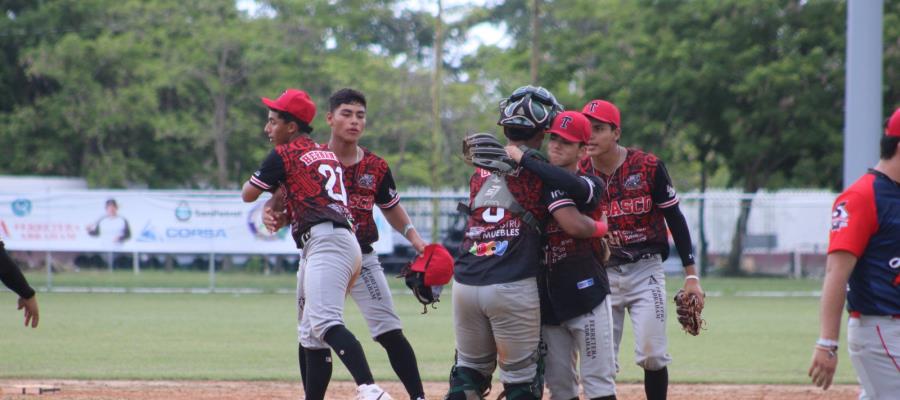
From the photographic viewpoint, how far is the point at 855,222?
15.4ft

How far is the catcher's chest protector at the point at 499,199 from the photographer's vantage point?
571cm

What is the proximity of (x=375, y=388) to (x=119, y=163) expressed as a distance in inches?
1318

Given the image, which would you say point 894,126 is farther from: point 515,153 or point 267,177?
point 267,177

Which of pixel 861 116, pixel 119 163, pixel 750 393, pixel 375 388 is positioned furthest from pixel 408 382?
pixel 119 163

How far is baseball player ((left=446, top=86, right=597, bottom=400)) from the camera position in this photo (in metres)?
5.66

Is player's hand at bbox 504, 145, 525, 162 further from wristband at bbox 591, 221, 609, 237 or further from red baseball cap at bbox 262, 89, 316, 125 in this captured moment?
red baseball cap at bbox 262, 89, 316, 125

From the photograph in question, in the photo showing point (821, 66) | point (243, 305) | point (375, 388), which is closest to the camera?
point (375, 388)

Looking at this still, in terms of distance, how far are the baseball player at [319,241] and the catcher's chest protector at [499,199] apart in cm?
137

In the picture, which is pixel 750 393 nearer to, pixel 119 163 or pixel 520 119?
pixel 520 119

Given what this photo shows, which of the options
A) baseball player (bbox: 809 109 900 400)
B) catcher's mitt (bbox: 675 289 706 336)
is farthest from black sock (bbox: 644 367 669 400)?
baseball player (bbox: 809 109 900 400)

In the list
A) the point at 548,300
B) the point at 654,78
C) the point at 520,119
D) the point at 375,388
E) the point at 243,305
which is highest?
the point at 654,78

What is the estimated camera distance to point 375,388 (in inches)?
259

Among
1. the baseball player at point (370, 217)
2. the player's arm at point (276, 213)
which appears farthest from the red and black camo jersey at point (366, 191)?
the player's arm at point (276, 213)

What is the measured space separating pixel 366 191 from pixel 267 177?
1238mm
